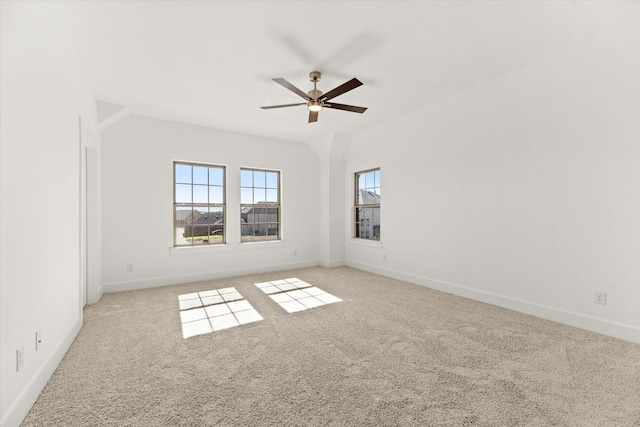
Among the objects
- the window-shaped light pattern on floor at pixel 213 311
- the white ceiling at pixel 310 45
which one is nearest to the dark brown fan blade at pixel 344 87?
the white ceiling at pixel 310 45

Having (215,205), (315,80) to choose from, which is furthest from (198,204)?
(315,80)

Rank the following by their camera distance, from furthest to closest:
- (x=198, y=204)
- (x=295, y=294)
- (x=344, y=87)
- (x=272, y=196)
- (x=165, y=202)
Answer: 1. (x=272, y=196)
2. (x=198, y=204)
3. (x=165, y=202)
4. (x=295, y=294)
5. (x=344, y=87)

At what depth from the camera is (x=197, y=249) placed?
4.95m

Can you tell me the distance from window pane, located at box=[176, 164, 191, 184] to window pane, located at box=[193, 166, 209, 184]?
0.32 feet

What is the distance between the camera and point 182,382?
203 cm

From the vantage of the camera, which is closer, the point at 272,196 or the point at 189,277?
the point at 189,277

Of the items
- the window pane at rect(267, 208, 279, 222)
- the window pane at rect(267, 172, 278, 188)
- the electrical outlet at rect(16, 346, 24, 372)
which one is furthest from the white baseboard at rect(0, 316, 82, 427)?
the window pane at rect(267, 172, 278, 188)

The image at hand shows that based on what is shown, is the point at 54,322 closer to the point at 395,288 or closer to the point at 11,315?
the point at 11,315

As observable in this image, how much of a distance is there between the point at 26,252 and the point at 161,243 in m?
2.98

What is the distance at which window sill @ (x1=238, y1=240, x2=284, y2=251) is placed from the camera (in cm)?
544

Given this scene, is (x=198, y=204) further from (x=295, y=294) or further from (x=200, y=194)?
(x=295, y=294)

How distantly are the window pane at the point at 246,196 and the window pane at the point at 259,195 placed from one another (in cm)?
8

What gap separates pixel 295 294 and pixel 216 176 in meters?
2.64

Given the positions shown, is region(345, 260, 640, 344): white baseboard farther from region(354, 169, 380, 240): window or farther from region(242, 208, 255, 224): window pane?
region(242, 208, 255, 224): window pane
